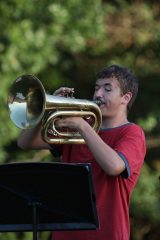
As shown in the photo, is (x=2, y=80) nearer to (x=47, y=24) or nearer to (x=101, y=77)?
(x=47, y=24)

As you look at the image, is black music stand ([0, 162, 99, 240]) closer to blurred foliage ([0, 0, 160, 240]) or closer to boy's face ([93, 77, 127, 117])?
boy's face ([93, 77, 127, 117])

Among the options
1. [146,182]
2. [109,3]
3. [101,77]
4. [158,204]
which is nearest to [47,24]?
[109,3]

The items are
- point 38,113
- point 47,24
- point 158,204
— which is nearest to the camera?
point 38,113

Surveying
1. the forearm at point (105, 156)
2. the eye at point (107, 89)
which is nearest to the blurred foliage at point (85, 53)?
the eye at point (107, 89)

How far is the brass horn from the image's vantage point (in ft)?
16.8

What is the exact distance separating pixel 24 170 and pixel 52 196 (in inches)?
8.7

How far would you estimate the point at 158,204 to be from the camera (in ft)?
30.8

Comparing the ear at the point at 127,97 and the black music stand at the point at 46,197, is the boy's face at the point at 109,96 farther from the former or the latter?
the black music stand at the point at 46,197

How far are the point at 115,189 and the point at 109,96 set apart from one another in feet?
1.94

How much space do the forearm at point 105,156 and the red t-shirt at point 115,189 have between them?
7 cm

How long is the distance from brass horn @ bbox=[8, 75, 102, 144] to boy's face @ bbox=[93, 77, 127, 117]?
80 millimetres

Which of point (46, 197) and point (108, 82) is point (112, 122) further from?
point (46, 197)

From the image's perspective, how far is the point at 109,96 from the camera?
5277mm

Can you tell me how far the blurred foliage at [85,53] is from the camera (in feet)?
35.2
